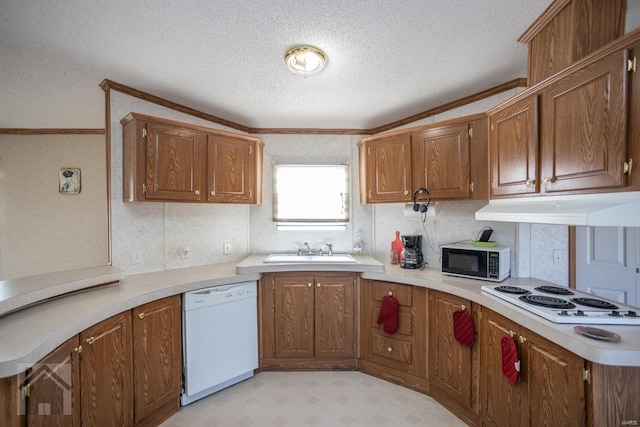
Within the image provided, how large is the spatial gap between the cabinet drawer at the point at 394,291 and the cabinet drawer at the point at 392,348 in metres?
0.34

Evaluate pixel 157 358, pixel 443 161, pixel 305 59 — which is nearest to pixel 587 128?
pixel 443 161

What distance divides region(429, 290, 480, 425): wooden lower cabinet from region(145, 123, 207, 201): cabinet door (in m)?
2.20

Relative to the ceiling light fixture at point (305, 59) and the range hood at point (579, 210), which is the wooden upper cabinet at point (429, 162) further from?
the ceiling light fixture at point (305, 59)

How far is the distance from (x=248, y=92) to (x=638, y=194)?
247 cm

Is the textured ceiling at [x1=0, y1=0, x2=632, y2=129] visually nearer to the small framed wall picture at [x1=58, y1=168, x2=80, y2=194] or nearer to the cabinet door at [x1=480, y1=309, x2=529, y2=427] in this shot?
the small framed wall picture at [x1=58, y1=168, x2=80, y2=194]

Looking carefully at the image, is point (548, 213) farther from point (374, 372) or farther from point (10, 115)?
point (10, 115)

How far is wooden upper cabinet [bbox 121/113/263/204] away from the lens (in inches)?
80.7

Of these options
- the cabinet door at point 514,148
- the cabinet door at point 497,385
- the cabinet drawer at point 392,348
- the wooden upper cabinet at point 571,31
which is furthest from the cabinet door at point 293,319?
the wooden upper cabinet at point 571,31

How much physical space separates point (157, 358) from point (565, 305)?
2.50 metres

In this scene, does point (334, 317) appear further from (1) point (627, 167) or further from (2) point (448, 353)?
(1) point (627, 167)

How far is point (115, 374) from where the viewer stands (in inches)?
59.3

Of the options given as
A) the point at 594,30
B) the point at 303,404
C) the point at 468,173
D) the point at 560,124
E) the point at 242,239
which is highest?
the point at 594,30

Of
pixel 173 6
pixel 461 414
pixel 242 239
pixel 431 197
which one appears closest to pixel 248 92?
pixel 173 6

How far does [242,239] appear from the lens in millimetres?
2986
